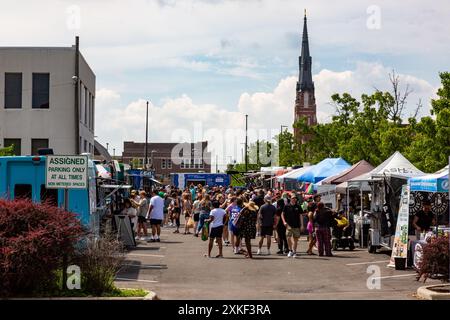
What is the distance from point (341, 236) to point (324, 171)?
27.7ft

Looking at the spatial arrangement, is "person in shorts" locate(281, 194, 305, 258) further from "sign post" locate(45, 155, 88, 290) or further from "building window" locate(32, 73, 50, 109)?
"building window" locate(32, 73, 50, 109)

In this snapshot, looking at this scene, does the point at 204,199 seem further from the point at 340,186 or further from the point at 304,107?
the point at 304,107

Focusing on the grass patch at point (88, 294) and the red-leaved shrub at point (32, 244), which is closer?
the red-leaved shrub at point (32, 244)

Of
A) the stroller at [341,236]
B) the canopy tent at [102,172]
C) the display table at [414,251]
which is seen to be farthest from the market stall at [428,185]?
the canopy tent at [102,172]

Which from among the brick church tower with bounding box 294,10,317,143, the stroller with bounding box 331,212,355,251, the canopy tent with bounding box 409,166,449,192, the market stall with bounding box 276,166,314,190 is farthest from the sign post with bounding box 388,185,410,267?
the brick church tower with bounding box 294,10,317,143

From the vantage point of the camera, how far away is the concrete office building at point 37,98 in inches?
1876

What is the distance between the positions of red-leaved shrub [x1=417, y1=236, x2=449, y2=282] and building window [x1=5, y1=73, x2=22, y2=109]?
122 ft

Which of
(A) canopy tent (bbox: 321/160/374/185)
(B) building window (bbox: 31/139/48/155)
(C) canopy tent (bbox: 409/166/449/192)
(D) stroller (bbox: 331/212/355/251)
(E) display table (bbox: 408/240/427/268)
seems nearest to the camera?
(C) canopy tent (bbox: 409/166/449/192)

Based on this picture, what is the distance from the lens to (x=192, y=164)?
153 m

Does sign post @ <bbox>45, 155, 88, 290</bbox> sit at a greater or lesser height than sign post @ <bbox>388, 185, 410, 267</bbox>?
greater

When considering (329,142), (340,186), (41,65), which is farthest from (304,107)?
(340,186)

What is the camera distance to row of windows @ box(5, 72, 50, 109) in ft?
157

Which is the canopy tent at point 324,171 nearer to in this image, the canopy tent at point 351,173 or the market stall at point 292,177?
the market stall at point 292,177

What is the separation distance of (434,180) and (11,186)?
936cm
